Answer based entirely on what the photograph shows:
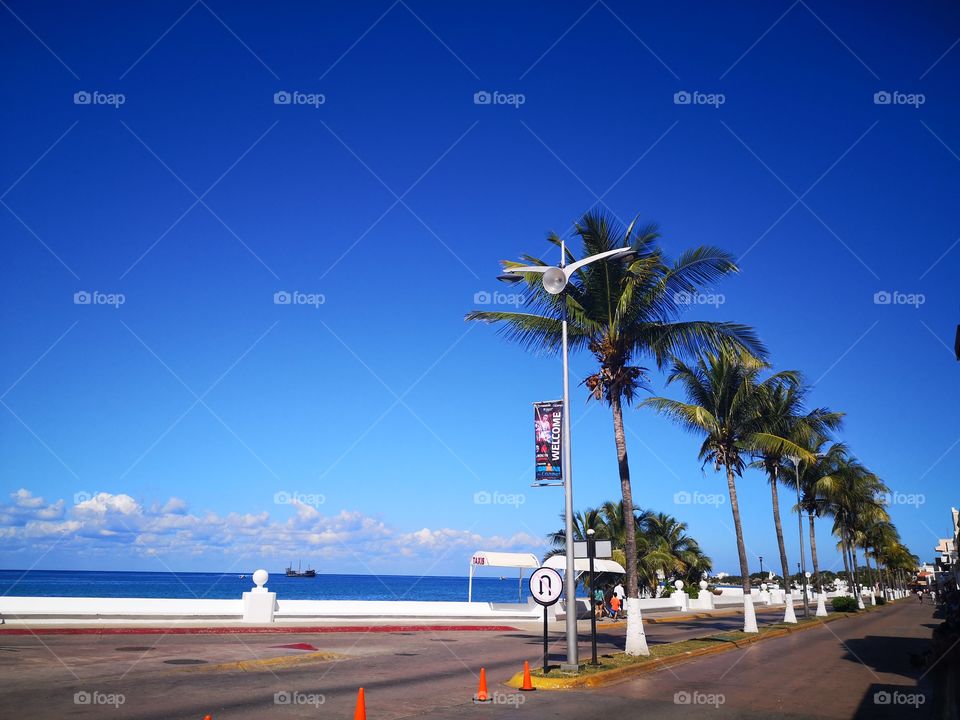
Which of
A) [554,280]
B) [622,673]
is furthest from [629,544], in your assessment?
[554,280]

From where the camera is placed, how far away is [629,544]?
20.3 metres

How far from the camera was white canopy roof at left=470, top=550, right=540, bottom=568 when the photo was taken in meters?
40.5

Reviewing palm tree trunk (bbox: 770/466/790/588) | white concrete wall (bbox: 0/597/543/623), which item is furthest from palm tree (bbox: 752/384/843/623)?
white concrete wall (bbox: 0/597/543/623)

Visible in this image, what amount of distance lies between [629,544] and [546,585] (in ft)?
22.2

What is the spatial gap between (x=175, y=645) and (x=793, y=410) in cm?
3585

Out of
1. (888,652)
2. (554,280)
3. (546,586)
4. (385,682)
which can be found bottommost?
(888,652)

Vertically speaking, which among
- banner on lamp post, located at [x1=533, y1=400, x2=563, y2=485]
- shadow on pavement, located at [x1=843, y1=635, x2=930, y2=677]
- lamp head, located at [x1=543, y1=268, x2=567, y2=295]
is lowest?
shadow on pavement, located at [x1=843, y1=635, x2=930, y2=677]

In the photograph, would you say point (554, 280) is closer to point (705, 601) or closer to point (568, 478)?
point (568, 478)

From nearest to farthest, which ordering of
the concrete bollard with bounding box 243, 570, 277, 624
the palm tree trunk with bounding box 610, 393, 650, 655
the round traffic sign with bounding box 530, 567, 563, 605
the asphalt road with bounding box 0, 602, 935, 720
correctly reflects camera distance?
the asphalt road with bounding box 0, 602, 935, 720 < the round traffic sign with bounding box 530, 567, 563, 605 < the palm tree trunk with bounding box 610, 393, 650, 655 < the concrete bollard with bounding box 243, 570, 277, 624

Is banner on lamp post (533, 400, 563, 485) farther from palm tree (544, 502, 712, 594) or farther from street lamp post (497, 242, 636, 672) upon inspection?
palm tree (544, 502, 712, 594)

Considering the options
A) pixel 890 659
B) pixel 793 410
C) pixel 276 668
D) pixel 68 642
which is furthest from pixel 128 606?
pixel 793 410

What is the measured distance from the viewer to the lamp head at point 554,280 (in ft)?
53.9

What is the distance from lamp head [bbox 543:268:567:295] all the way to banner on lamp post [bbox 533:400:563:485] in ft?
8.45

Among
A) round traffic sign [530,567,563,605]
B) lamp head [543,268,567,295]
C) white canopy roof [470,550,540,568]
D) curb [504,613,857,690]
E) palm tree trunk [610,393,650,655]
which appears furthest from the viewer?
white canopy roof [470,550,540,568]
